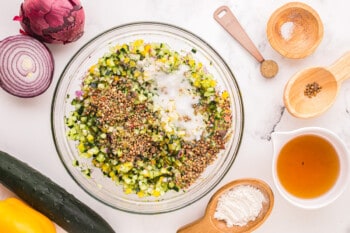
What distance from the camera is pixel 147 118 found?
6.41ft

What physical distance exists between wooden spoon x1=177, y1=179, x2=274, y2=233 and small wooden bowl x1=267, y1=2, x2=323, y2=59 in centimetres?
46

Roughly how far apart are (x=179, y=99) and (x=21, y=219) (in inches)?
26.1

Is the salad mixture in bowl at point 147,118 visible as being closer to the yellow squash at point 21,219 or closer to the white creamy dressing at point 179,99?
the white creamy dressing at point 179,99

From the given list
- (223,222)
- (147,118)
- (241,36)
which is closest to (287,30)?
(241,36)

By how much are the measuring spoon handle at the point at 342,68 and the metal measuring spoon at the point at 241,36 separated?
0.66ft

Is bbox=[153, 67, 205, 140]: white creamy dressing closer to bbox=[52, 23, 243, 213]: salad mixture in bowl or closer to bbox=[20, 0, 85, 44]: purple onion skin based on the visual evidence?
bbox=[52, 23, 243, 213]: salad mixture in bowl

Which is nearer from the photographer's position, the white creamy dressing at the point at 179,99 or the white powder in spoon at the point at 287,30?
the white creamy dressing at the point at 179,99

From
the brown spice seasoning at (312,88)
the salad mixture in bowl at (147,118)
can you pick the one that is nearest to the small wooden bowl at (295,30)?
the brown spice seasoning at (312,88)

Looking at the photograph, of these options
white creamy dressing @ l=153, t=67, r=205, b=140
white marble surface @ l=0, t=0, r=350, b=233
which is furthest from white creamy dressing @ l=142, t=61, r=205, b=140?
white marble surface @ l=0, t=0, r=350, b=233

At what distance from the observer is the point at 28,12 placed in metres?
1.97

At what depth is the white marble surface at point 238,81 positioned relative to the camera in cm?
211

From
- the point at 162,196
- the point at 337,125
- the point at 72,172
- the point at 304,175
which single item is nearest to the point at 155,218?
the point at 162,196

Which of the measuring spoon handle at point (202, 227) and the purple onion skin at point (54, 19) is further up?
the purple onion skin at point (54, 19)

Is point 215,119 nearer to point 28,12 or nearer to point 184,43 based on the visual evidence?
point 184,43
